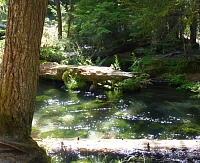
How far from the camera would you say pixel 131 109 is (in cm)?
884

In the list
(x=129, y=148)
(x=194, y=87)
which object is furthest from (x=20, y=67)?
(x=194, y=87)

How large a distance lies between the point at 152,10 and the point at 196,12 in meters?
1.46

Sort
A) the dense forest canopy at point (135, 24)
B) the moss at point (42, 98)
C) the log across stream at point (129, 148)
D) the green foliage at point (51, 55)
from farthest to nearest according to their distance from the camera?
the green foliage at point (51, 55)
the dense forest canopy at point (135, 24)
the moss at point (42, 98)
the log across stream at point (129, 148)

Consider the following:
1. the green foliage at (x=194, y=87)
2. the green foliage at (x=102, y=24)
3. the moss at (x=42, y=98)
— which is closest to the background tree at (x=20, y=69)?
the moss at (x=42, y=98)

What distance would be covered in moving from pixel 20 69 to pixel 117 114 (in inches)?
189

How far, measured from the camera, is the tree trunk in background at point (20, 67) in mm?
3797

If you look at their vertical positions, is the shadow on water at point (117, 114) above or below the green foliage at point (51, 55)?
below

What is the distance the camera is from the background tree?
3799 millimetres

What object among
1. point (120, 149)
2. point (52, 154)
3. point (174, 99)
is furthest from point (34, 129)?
point (174, 99)

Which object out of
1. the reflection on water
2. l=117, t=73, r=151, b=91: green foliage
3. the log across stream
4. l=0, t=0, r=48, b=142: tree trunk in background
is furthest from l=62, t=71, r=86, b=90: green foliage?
l=0, t=0, r=48, b=142: tree trunk in background

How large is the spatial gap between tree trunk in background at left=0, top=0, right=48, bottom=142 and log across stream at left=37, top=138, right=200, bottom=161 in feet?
3.22

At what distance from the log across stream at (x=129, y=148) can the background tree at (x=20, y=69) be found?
941 mm

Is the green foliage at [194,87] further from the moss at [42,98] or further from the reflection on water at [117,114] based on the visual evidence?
the moss at [42,98]

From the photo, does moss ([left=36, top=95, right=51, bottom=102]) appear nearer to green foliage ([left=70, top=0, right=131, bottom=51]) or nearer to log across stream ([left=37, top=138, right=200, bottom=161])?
log across stream ([left=37, top=138, right=200, bottom=161])
